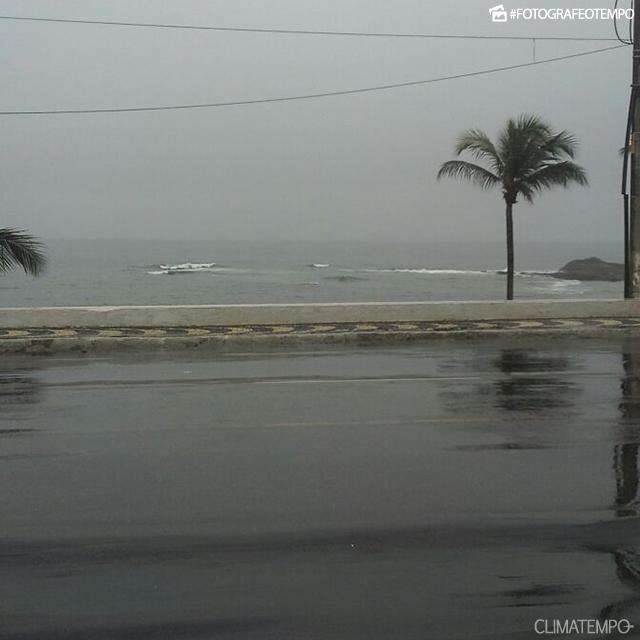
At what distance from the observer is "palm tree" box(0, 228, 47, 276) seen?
1578cm

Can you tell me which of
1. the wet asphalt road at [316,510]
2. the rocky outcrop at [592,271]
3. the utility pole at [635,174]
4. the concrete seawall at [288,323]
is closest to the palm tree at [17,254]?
the concrete seawall at [288,323]

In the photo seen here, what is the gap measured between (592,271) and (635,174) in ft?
317

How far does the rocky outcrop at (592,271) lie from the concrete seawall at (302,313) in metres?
89.9

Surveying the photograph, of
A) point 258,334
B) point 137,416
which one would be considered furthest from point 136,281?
point 137,416

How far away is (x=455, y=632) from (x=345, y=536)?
1219 millimetres

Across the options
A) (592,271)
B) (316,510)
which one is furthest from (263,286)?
(316,510)

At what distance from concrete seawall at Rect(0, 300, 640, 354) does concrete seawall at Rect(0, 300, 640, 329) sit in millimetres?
18

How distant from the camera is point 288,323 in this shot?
16.2 metres

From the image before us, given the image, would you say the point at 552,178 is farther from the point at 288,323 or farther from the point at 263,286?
the point at 263,286

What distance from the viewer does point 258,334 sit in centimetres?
1470

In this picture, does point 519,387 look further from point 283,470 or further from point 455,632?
point 455,632

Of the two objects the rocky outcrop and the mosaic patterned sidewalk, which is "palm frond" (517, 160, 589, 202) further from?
the rocky outcrop

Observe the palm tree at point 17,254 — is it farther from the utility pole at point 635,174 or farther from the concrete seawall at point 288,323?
the utility pole at point 635,174

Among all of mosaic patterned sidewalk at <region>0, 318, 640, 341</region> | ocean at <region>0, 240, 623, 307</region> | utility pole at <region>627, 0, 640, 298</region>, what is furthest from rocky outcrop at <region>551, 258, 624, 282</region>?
mosaic patterned sidewalk at <region>0, 318, 640, 341</region>
